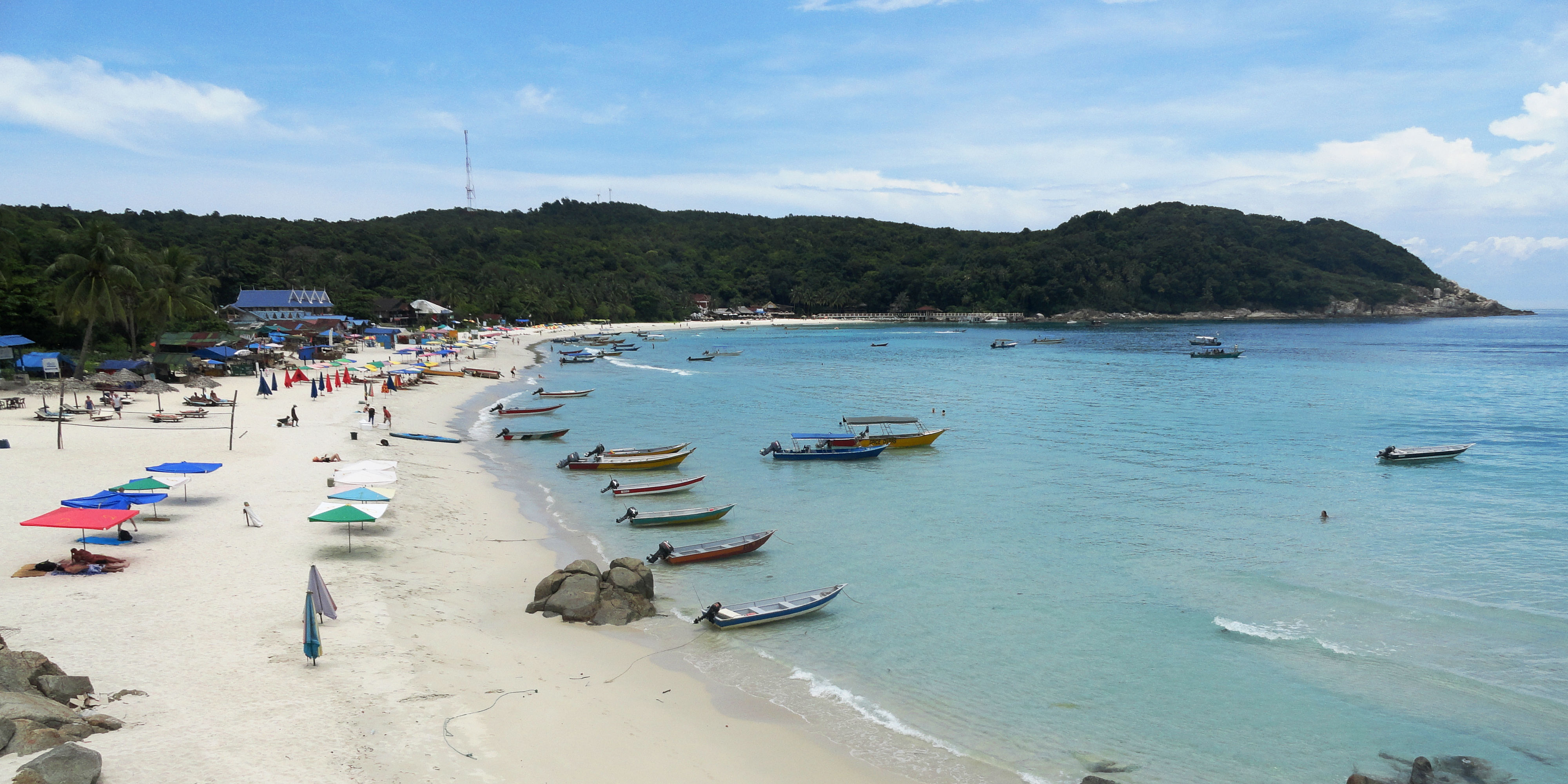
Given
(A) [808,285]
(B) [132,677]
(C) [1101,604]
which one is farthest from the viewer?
(A) [808,285]

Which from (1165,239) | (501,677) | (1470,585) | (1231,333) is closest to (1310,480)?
(1470,585)

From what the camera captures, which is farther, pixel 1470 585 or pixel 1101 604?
pixel 1470 585

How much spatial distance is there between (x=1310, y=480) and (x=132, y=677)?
32373 mm

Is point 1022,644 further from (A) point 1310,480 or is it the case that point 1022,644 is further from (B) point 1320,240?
(B) point 1320,240

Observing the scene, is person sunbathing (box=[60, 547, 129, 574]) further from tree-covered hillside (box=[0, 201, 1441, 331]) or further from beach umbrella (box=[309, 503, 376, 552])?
tree-covered hillside (box=[0, 201, 1441, 331])

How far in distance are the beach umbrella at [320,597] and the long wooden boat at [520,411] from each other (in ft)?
98.8

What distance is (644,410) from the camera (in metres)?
46.4

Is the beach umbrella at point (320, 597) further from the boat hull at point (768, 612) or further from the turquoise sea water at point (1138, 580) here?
the boat hull at point (768, 612)

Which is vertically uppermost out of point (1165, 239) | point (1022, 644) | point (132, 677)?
point (1165, 239)

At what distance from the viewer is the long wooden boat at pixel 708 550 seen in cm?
1895

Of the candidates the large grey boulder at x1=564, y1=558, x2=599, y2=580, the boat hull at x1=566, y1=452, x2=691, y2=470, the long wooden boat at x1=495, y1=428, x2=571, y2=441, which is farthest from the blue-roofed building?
Result: the large grey boulder at x1=564, y1=558, x2=599, y2=580

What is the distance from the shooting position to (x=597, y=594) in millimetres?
15531

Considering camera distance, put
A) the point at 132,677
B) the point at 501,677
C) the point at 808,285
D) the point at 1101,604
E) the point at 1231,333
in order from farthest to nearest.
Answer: the point at 808,285 < the point at 1231,333 < the point at 1101,604 < the point at 501,677 < the point at 132,677

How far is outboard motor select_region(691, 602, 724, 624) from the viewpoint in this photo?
15113 millimetres
